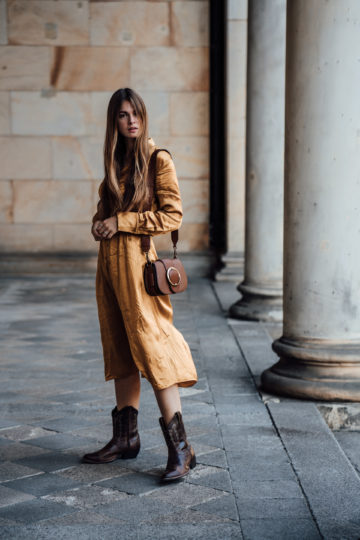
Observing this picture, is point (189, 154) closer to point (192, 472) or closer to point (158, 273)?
point (158, 273)

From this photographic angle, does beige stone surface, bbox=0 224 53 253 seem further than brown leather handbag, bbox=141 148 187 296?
Yes

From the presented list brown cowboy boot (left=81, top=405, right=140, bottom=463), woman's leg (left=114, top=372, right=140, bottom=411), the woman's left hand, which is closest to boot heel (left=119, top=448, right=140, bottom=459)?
brown cowboy boot (left=81, top=405, right=140, bottom=463)

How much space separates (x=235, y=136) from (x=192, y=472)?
8270 millimetres

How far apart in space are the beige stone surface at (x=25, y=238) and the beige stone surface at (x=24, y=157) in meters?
0.74

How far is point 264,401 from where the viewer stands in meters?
Answer: 4.74

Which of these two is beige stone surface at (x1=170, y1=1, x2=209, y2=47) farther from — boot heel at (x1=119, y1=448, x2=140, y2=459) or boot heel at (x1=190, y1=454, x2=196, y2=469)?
boot heel at (x1=190, y1=454, x2=196, y2=469)

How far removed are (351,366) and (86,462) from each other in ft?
5.83

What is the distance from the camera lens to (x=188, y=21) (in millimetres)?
11484

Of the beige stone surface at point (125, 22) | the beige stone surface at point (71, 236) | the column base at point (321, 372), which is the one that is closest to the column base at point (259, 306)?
the column base at point (321, 372)

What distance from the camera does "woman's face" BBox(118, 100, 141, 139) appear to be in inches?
136

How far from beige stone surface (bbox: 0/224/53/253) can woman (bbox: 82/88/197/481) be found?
833 centimetres

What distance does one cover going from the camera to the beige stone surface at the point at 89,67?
11461mm

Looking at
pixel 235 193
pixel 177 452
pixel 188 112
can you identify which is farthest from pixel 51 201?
Answer: pixel 177 452

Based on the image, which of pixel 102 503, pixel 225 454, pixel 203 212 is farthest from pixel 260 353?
pixel 203 212
